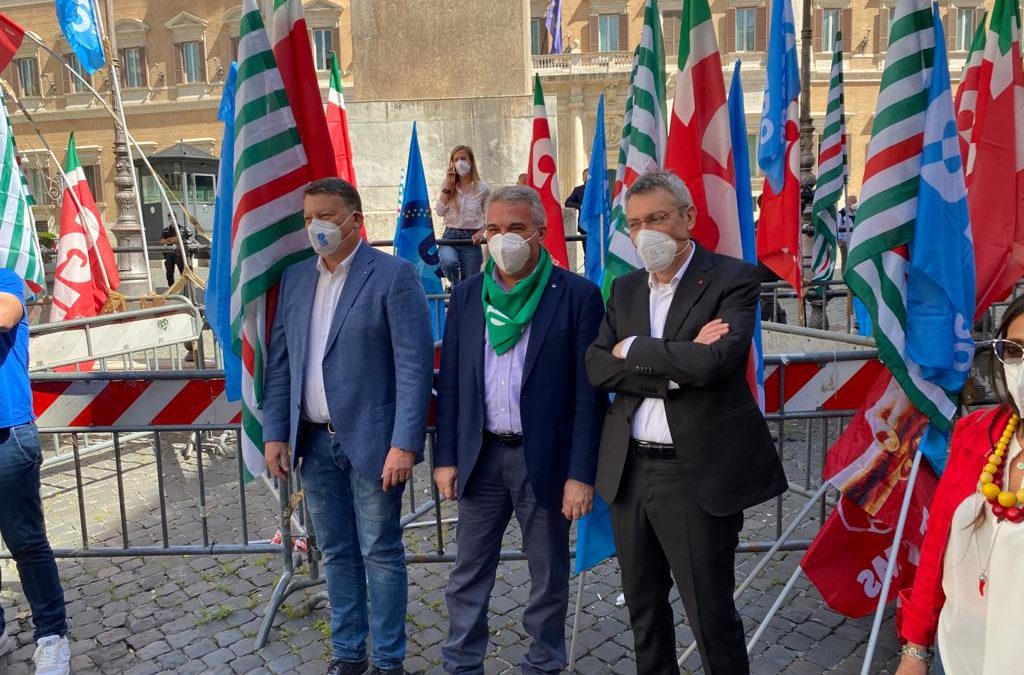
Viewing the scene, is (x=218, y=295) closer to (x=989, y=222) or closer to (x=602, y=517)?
(x=602, y=517)

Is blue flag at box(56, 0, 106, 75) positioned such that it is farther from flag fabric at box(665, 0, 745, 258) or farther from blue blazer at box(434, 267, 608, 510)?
blue blazer at box(434, 267, 608, 510)

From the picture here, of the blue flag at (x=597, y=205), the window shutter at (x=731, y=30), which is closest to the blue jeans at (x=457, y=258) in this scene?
the blue flag at (x=597, y=205)

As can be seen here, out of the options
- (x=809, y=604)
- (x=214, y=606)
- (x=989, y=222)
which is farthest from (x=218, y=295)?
(x=989, y=222)

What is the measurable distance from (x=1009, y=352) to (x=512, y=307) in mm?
1694

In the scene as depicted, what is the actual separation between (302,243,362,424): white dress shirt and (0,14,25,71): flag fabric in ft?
12.9

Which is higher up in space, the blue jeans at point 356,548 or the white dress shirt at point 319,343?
the white dress shirt at point 319,343

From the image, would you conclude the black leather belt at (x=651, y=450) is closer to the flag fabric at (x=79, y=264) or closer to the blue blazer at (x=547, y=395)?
the blue blazer at (x=547, y=395)

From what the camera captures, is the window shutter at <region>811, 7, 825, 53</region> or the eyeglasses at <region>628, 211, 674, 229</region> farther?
the window shutter at <region>811, 7, 825, 53</region>

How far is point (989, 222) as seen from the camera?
3689 mm

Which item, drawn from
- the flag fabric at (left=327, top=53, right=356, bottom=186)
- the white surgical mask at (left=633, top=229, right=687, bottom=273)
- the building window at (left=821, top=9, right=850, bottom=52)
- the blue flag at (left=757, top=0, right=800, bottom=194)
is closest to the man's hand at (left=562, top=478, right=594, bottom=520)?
the white surgical mask at (left=633, top=229, right=687, bottom=273)

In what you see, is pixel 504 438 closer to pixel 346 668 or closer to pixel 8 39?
pixel 346 668

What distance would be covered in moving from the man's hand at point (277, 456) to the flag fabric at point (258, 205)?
269 mm

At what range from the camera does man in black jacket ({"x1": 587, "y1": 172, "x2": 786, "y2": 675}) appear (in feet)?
9.05

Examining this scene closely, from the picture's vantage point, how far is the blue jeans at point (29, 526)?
3508 mm
